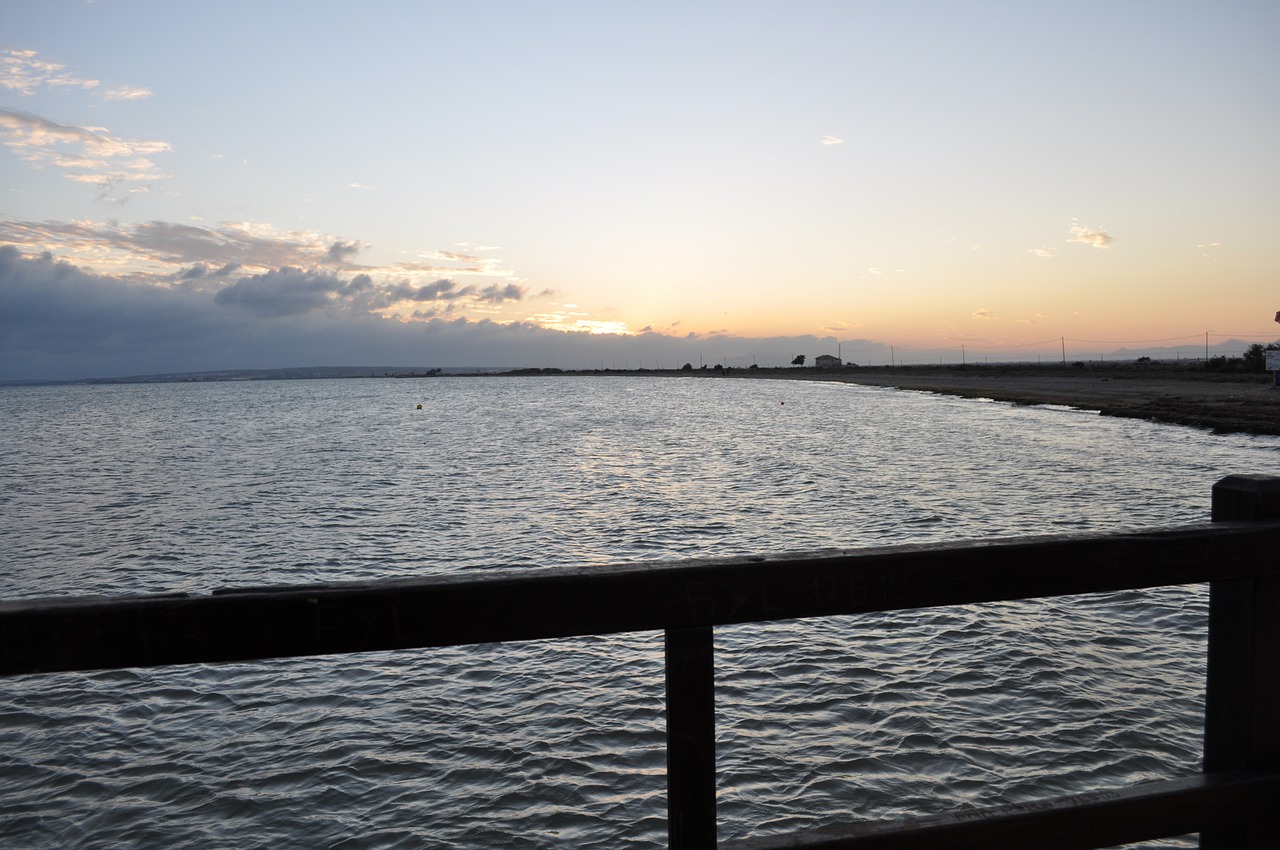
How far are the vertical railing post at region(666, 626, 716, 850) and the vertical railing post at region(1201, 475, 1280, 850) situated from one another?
1601 mm

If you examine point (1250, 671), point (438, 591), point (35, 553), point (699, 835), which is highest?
point (438, 591)

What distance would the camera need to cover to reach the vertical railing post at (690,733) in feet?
7.51

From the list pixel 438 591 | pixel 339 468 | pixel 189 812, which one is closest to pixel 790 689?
pixel 189 812

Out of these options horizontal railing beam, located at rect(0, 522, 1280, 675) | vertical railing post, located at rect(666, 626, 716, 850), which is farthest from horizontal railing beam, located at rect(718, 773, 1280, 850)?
horizontal railing beam, located at rect(0, 522, 1280, 675)

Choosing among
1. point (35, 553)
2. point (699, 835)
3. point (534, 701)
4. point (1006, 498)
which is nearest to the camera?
point (699, 835)

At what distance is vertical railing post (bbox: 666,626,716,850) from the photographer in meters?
2.29

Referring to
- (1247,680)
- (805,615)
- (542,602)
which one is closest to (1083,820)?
(1247,680)

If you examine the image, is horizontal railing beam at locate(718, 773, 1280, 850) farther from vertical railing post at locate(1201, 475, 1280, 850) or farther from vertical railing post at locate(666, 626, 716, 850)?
vertical railing post at locate(666, 626, 716, 850)

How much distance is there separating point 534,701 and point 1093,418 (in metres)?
48.2

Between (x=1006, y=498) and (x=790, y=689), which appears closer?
(x=790, y=689)

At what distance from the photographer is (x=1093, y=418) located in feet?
160

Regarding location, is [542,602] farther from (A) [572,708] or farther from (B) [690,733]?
(A) [572,708]

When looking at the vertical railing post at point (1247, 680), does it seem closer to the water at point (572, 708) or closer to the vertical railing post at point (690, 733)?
the vertical railing post at point (690, 733)

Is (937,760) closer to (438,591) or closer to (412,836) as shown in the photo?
(412,836)
